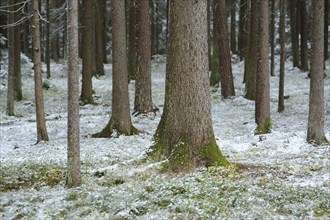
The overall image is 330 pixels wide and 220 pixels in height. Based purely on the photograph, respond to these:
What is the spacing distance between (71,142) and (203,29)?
11.2ft

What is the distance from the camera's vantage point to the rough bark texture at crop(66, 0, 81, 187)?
7359mm

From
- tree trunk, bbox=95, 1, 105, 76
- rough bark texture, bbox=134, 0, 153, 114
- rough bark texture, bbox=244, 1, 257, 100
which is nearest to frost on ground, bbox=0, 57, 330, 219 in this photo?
rough bark texture, bbox=134, 0, 153, 114

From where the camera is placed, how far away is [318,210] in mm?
6074

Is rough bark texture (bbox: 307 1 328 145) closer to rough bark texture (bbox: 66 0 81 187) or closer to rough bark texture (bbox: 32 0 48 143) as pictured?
rough bark texture (bbox: 66 0 81 187)

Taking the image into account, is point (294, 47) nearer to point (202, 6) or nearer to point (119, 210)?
point (202, 6)

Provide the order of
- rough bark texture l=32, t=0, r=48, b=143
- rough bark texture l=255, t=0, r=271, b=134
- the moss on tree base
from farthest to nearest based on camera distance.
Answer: rough bark texture l=255, t=0, r=271, b=134 < rough bark texture l=32, t=0, r=48, b=143 < the moss on tree base

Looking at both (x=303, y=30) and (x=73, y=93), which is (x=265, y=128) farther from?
(x=303, y=30)

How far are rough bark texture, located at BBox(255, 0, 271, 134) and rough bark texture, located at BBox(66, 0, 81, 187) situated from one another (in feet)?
22.5

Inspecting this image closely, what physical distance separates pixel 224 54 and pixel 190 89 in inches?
544

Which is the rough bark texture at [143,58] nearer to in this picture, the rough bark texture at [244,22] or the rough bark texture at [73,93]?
the rough bark texture at [244,22]

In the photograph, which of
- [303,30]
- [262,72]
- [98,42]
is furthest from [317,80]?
[98,42]

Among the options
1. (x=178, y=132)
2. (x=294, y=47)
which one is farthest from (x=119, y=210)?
(x=294, y=47)

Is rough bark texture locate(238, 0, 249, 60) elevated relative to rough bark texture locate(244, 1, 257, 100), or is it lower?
elevated

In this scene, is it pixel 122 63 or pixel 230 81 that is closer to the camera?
pixel 122 63
